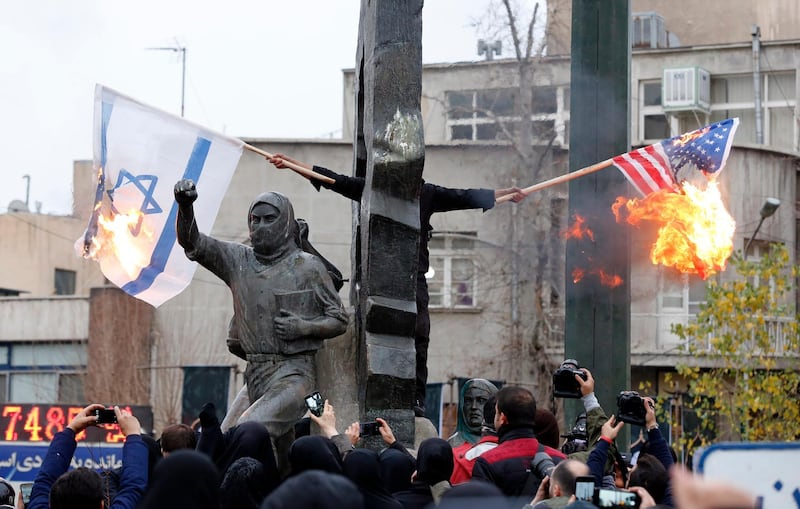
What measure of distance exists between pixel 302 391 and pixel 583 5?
5835 mm

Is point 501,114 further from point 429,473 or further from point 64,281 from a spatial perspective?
point 429,473

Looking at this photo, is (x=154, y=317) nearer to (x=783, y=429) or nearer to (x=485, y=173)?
(x=485, y=173)

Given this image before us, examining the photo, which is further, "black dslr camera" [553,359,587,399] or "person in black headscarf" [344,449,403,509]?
"black dslr camera" [553,359,587,399]

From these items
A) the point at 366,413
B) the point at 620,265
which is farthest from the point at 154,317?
the point at 366,413

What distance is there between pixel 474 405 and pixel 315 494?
6.41m

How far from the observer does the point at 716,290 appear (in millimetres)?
26312

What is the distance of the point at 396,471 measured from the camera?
8133 millimetres

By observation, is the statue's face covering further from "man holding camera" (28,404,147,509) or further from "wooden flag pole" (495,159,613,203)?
"man holding camera" (28,404,147,509)

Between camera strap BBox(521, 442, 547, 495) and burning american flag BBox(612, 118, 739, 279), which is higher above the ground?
burning american flag BBox(612, 118, 739, 279)

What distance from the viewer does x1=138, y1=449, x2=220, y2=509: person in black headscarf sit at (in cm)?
535

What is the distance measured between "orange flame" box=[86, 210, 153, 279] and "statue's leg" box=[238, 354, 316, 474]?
2.01 meters

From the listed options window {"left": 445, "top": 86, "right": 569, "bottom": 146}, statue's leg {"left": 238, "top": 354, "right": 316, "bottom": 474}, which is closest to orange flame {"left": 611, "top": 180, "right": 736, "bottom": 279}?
statue's leg {"left": 238, "top": 354, "right": 316, "bottom": 474}

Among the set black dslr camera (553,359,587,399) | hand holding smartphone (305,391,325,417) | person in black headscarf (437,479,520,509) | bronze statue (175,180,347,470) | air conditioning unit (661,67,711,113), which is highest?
air conditioning unit (661,67,711,113)

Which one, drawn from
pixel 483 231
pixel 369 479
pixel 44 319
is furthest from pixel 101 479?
pixel 44 319
